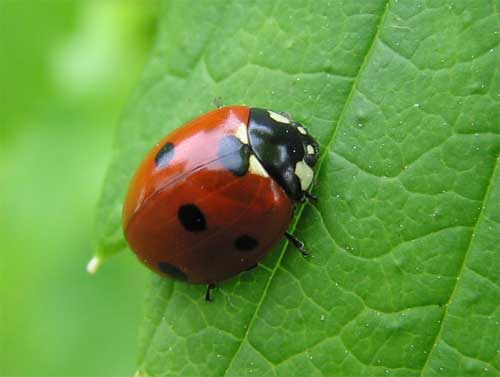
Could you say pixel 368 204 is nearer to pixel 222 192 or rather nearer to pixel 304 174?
pixel 304 174

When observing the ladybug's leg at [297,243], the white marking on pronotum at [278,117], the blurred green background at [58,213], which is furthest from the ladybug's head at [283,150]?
the blurred green background at [58,213]

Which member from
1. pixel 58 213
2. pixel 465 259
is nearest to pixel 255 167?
pixel 465 259

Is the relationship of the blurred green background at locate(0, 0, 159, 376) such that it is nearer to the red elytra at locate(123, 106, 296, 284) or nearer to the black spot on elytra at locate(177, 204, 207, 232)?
the red elytra at locate(123, 106, 296, 284)

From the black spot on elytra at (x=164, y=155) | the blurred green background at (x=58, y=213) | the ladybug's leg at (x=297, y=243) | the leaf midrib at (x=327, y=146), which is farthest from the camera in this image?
the blurred green background at (x=58, y=213)

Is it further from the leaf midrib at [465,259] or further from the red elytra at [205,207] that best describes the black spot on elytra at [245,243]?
the leaf midrib at [465,259]

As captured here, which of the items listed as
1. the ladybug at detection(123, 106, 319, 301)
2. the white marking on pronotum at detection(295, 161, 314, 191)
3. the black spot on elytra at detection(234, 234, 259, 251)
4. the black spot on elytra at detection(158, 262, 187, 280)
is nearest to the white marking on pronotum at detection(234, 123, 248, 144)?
the ladybug at detection(123, 106, 319, 301)

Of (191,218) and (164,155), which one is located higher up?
(164,155)
